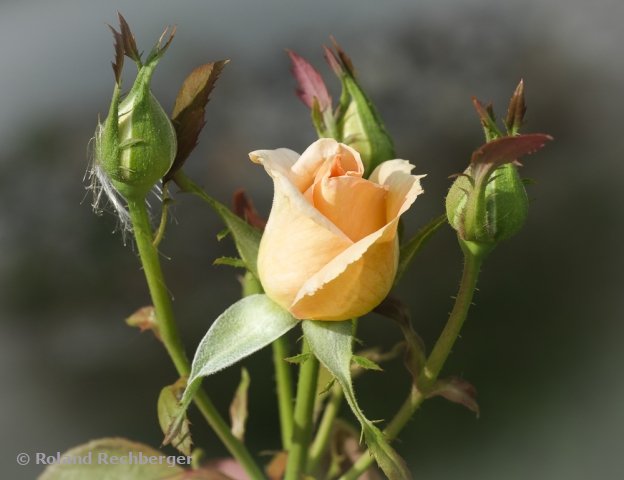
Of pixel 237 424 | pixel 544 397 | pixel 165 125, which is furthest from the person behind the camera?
pixel 544 397

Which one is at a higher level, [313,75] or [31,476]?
[313,75]

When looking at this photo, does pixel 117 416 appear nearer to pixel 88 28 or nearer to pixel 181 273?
pixel 181 273

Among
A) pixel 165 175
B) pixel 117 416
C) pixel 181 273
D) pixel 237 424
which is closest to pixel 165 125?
pixel 165 175

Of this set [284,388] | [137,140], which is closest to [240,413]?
[284,388]

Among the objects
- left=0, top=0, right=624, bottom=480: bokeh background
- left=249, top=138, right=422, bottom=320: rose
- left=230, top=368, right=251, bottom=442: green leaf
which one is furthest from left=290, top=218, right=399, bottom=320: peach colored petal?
left=0, top=0, right=624, bottom=480: bokeh background

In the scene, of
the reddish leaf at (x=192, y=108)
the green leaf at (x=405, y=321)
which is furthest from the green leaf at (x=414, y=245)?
the reddish leaf at (x=192, y=108)

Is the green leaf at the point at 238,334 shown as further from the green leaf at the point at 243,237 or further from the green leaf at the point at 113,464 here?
the green leaf at the point at 113,464

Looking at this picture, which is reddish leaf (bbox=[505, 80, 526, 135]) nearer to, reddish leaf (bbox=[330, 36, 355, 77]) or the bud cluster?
the bud cluster
